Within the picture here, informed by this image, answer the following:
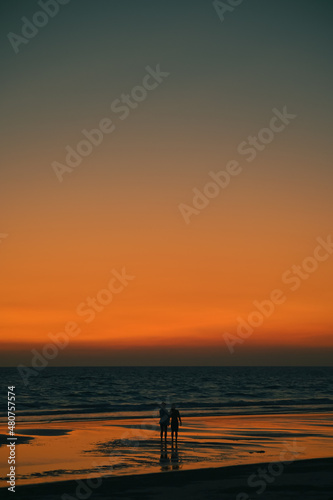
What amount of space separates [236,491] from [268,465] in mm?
4696

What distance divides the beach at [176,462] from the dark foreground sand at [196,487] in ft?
0.10

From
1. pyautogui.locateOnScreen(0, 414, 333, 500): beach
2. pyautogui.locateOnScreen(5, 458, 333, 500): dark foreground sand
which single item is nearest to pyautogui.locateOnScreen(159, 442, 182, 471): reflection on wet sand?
pyautogui.locateOnScreen(0, 414, 333, 500): beach

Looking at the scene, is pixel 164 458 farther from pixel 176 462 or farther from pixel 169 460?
pixel 176 462

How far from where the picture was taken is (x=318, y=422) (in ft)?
140

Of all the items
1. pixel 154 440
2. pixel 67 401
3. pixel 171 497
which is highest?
pixel 67 401

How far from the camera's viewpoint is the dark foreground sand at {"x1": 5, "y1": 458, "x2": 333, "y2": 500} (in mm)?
17953

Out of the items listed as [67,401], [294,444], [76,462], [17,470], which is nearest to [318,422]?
[294,444]

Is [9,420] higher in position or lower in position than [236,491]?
higher

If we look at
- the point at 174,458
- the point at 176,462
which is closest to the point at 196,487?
the point at 176,462

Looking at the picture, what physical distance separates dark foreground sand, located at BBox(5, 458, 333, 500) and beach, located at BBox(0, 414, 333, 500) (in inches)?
1.2

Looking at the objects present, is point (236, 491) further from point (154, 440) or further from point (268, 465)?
point (154, 440)

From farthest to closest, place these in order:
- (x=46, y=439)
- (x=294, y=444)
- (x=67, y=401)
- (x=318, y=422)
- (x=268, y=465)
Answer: (x=67, y=401) → (x=318, y=422) → (x=46, y=439) → (x=294, y=444) → (x=268, y=465)

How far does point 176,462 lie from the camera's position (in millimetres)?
23453

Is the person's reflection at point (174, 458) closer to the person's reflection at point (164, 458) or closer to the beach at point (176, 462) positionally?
the beach at point (176, 462)
